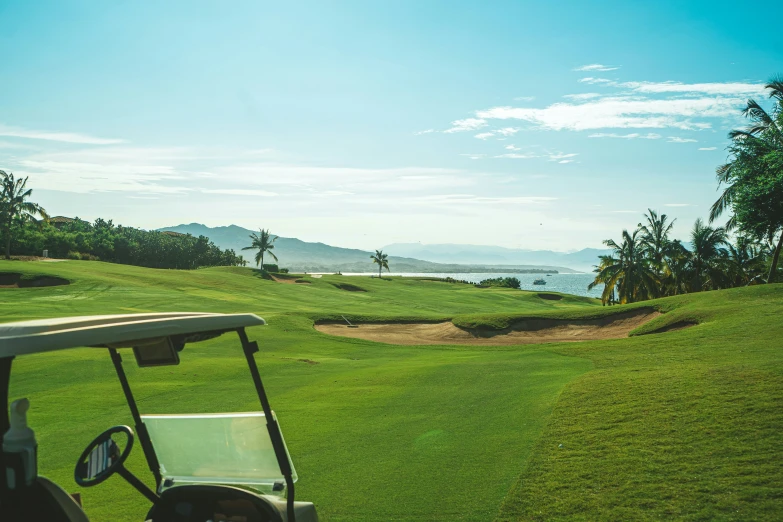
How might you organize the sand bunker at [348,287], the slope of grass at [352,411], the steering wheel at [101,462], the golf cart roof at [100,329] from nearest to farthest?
Result: the golf cart roof at [100,329], the steering wheel at [101,462], the slope of grass at [352,411], the sand bunker at [348,287]

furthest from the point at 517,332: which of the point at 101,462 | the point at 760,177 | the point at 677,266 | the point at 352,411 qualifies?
the point at 677,266

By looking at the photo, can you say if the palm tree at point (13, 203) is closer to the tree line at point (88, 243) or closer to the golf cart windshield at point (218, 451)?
the tree line at point (88, 243)

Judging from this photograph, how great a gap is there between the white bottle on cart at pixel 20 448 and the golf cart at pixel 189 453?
12 centimetres

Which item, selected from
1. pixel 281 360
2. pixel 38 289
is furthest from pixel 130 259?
pixel 281 360

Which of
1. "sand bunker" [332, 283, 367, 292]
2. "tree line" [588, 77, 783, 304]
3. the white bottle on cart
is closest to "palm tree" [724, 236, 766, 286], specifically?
"tree line" [588, 77, 783, 304]

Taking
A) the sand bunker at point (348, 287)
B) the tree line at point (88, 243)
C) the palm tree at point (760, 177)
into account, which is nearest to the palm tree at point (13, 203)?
the tree line at point (88, 243)

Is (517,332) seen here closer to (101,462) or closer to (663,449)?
(663,449)

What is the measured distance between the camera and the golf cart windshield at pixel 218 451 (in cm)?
437

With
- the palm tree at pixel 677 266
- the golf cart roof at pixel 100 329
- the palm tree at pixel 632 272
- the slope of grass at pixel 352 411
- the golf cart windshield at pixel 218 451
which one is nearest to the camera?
the golf cart roof at pixel 100 329

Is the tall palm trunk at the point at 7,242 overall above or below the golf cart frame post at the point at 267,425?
above

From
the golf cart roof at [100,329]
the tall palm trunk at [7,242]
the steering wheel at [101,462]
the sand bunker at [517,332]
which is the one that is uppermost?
the tall palm trunk at [7,242]

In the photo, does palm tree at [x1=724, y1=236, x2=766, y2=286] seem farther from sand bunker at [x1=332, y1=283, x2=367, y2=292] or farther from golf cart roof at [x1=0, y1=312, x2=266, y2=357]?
golf cart roof at [x1=0, y1=312, x2=266, y2=357]

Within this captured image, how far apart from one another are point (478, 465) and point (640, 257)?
45835mm

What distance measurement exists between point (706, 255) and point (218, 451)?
5776 cm
